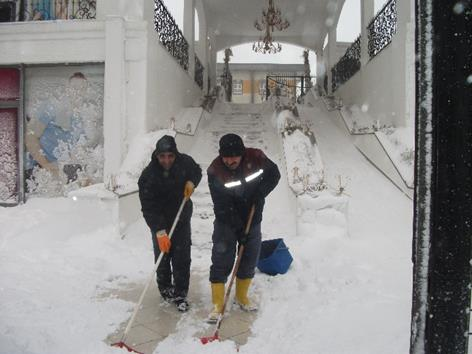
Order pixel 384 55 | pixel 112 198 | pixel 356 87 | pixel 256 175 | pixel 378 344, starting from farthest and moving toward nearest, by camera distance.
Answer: pixel 356 87 < pixel 384 55 < pixel 112 198 < pixel 256 175 < pixel 378 344

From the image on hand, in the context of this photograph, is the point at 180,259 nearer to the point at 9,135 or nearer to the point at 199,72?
the point at 9,135

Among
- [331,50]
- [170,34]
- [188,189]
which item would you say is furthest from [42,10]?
[331,50]

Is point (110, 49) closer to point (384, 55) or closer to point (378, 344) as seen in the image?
point (384, 55)

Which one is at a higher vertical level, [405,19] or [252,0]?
[252,0]

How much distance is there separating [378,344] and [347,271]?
1973 millimetres

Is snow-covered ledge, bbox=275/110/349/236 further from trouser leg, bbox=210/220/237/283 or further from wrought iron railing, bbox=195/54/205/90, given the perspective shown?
wrought iron railing, bbox=195/54/205/90

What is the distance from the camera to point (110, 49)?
9.40m

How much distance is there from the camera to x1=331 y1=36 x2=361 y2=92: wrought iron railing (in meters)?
14.7

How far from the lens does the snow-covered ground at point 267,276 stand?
11.7 ft

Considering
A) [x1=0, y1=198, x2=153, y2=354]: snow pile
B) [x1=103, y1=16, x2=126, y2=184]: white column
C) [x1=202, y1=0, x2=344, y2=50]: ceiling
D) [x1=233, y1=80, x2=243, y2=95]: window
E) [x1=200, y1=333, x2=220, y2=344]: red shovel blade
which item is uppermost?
[x1=233, y1=80, x2=243, y2=95]: window

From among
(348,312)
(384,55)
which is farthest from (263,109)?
(348,312)

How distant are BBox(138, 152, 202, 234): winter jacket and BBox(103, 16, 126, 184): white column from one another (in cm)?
520

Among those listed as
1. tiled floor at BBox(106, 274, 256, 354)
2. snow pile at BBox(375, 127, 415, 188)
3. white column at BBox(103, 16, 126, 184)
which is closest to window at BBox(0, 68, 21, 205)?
white column at BBox(103, 16, 126, 184)

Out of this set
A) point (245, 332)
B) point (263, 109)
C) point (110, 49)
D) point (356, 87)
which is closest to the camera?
point (245, 332)
